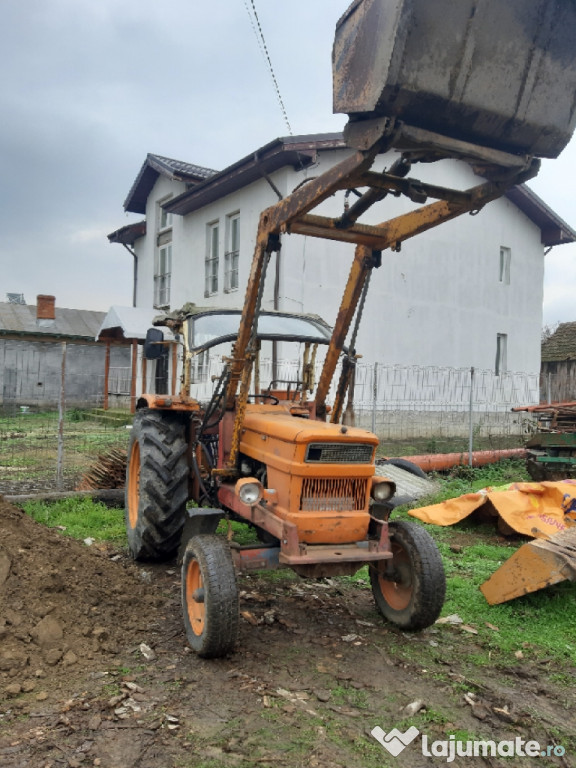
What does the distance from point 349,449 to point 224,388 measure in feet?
3.70

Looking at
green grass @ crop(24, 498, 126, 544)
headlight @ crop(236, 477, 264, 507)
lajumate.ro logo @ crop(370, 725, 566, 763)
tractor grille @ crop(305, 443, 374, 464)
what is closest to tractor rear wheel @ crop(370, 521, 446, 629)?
tractor grille @ crop(305, 443, 374, 464)

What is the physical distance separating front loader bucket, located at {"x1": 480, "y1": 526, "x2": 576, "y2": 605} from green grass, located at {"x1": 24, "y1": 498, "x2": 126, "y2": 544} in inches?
134

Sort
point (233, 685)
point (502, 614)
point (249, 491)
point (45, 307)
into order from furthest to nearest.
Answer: point (45, 307)
point (502, 614)
point (249, 491)
point (233, 685)

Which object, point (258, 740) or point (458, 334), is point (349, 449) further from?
point (458, 334)

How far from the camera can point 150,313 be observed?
20.0 m

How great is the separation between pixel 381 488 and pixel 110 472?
425 centimetres

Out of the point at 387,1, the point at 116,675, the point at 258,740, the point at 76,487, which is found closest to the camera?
the point at 258,740

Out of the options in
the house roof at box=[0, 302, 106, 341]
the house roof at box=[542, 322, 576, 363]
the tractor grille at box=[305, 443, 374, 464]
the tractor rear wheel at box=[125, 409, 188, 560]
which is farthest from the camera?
the house roof at box=[0, 302, 106, 341]

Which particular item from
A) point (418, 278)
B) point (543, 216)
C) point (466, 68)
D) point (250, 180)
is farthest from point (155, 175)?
point (466, 68)

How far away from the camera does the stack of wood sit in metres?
7.55

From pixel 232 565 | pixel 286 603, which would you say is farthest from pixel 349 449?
pixel 286 603

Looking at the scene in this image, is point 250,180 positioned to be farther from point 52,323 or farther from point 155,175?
point 52,323

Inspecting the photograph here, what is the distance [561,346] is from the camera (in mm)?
24656

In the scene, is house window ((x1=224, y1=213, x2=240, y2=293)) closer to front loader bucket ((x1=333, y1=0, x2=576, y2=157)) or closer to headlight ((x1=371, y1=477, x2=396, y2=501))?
headlight ((x1=371, y1=477, x2=396, y2=501))
